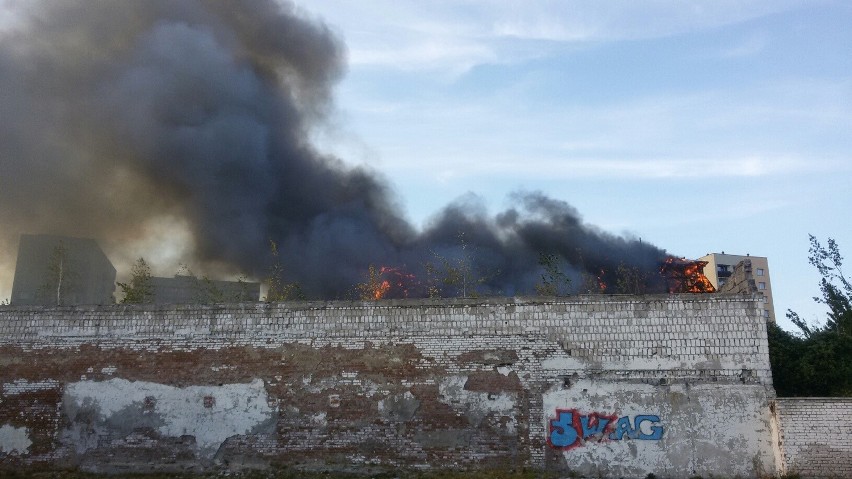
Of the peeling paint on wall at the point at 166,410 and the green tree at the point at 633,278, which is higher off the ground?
the green tree at the point at 633,278

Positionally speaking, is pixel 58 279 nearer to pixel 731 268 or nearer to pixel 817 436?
pixel 817 436

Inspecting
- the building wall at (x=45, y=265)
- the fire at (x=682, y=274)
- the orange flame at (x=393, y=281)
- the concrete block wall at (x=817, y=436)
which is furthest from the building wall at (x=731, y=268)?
the concrete block wall at (x=817, y=436)

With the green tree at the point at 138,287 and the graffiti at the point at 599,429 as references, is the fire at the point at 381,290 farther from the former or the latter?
the graffiti at the point at 599,429

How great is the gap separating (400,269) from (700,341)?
27428 millimetres

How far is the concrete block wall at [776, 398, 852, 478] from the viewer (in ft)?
46.6

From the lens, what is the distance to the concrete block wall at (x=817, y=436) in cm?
1422

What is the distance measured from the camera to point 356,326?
16.4 meters

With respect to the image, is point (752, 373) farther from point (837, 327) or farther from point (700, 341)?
point (837, 327)

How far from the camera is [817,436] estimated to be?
14.3m

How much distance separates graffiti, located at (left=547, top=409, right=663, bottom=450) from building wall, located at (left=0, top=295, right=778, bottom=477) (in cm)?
3

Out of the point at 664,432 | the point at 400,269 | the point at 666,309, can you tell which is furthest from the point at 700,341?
the point at 400,269

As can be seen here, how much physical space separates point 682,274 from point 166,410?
Result: 3812 centimetres

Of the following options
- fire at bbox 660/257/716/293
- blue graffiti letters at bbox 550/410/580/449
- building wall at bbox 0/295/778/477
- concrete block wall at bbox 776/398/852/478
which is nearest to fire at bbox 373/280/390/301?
building wall at bbox 0/295/778/477

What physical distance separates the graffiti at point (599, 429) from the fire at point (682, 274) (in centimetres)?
3180
